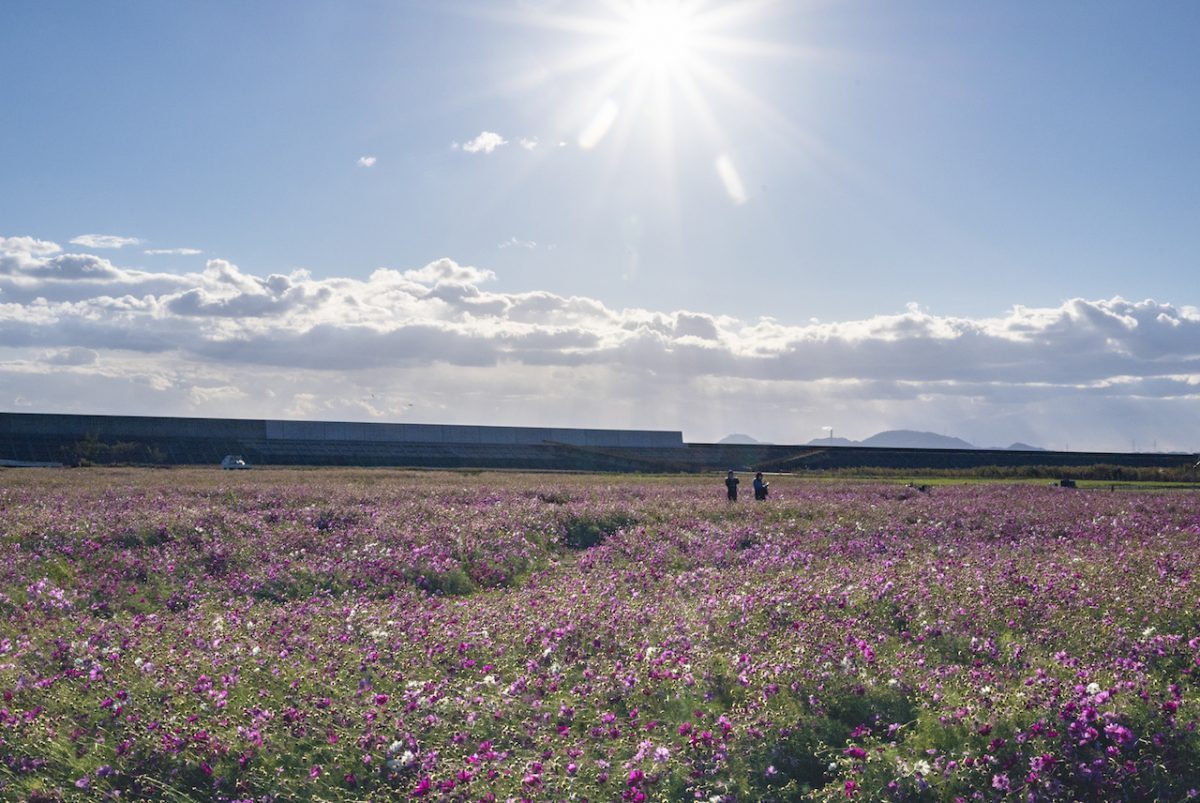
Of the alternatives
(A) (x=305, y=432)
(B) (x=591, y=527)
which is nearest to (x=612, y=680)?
(B) (x=591, y=527)

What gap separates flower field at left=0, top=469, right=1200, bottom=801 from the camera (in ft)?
25.6

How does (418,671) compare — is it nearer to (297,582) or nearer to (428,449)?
(297,582)

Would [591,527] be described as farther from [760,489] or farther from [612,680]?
[612,680]

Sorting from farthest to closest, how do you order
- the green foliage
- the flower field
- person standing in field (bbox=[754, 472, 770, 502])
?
person standing in field (bbox=[754, 472, 770, 502])
the green foliage
the flower field

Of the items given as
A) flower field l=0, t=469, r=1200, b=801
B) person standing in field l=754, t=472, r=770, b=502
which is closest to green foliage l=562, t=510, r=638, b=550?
flower field l=0, t=469, r=1200, b=801

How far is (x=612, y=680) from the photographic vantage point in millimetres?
9594

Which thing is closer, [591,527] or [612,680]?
[612,680]

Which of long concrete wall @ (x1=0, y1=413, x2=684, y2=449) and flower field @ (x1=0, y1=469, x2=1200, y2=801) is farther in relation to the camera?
long concrete wall @ (x1=0, y1=413, x2=684, y2=449)

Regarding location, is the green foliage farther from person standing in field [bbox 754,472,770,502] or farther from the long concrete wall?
the long concrete wall

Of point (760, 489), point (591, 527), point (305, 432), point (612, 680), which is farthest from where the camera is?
point (305, 432)

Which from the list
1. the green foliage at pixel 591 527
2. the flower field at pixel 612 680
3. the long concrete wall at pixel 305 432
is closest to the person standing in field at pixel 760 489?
the green foliage at pixel 591 527

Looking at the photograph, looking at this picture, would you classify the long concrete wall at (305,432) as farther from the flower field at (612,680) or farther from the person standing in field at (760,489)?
the flower field at (612,680)

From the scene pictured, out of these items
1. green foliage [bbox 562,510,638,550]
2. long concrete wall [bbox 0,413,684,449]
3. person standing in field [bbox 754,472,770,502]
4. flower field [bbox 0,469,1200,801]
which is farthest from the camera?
long concrete wall [bbox 0,413,684,449]

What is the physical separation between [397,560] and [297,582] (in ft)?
6.96
